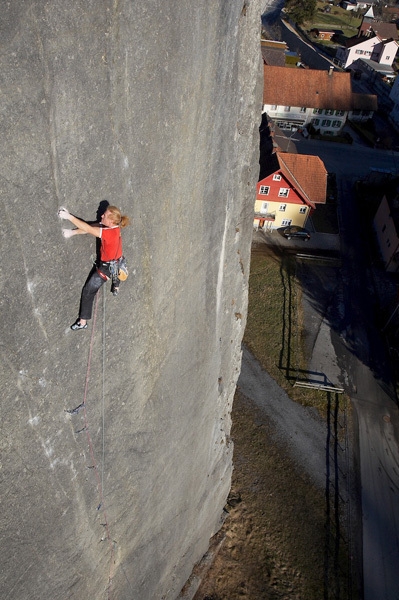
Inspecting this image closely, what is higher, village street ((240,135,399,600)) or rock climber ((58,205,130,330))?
rock climber ((58,205,130,330))

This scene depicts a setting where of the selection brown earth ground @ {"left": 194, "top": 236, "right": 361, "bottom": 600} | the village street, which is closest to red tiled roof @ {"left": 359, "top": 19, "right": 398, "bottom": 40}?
the village street

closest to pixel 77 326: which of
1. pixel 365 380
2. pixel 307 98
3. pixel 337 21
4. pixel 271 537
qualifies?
pixel 271 537

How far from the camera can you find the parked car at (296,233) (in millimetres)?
32531

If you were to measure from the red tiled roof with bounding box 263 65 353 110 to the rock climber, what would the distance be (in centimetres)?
4767

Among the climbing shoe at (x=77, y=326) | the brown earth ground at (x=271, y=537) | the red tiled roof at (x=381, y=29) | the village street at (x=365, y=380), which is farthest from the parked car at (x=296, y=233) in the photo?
the red tiled roof at (x=381, y=29)

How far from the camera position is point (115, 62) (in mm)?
5121

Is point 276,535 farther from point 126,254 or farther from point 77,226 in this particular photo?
point 77,226

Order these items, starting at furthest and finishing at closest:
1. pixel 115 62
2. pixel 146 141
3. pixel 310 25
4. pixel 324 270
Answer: pixel 310 25
pixel 324 270
pixel 146 141
pixel 115 62

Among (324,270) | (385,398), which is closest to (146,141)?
(385,398)

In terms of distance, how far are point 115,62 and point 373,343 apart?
23.7 m

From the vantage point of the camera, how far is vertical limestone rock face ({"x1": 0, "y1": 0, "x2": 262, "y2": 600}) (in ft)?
15.1

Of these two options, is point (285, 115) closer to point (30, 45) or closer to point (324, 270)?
point (324, 270)

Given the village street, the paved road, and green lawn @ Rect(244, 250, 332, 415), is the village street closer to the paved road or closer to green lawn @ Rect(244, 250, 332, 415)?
the paved road

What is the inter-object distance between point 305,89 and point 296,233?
82.3ft
